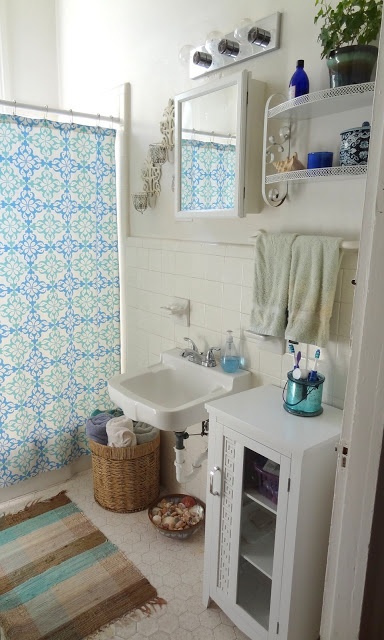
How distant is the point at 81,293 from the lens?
2.43m

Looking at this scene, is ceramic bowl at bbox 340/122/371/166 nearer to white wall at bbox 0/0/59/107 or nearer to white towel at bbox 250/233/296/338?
white towel at bbox 250/233/296/338

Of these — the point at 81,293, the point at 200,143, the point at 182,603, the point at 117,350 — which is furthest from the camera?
the point at 117,350

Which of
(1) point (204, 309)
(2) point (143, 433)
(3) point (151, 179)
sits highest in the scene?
(3) point (151, 179)

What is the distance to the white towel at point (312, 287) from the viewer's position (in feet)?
4.62

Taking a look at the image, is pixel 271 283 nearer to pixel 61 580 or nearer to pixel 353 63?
pixel 353 63

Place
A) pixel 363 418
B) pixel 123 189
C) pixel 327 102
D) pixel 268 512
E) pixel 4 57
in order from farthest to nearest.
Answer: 1. pixel 4 57
2. pixel 123 189
3. pixel 268 512
4. pixel 327 102
5. pixel 363 418

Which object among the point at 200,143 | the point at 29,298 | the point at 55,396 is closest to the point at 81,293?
the point at 29,298

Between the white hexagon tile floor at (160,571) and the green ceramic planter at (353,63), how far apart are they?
1872 mm

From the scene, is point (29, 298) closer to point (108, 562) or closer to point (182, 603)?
point (108, 562)

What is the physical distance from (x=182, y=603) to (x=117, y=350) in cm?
135

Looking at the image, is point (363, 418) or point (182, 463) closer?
point (363, 418)

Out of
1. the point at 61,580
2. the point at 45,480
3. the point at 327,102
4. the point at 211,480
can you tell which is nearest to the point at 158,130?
the point at 327,102

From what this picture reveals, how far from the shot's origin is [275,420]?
→ 56.3 inches

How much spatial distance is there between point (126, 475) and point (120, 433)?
22cm
